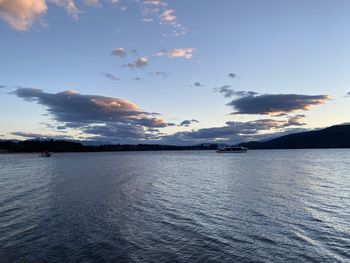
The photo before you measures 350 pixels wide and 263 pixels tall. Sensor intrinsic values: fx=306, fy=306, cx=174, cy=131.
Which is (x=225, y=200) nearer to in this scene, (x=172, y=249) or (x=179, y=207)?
(x=179, y=207)

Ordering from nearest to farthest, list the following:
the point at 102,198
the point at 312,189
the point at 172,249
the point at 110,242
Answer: the point at 172,249, the point at 110,242, the point at 102,198, the point at 312,189

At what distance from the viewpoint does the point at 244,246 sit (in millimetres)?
23219

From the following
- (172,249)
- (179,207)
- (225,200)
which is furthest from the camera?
(225,200)

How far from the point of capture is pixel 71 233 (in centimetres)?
2691

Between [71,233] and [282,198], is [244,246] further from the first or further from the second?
[282,198]

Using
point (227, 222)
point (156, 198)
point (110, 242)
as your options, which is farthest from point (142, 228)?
point (156, 198)

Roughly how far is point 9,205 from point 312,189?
47.1 metres

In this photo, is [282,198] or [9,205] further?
[282,198]

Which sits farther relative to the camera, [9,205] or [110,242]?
[9,205]

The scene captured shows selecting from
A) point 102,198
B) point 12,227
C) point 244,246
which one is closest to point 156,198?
point 102,198

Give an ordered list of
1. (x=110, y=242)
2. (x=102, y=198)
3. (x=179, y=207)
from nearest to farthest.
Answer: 1. (x=110, y=242)
2. (x=179, y=207)
3. (x=102, y=198)

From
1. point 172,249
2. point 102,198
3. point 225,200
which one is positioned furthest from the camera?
point 102,198

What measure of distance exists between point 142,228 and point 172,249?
653 centimetres

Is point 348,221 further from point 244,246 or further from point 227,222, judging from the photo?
point 244,246
